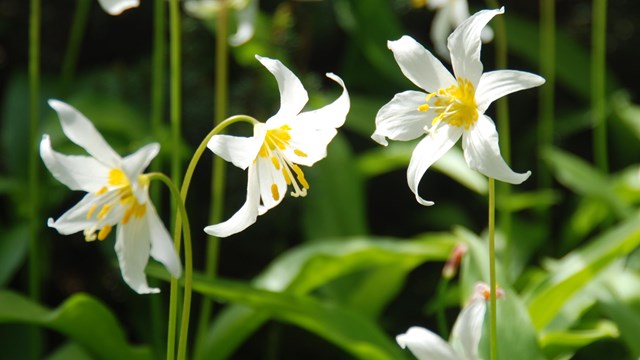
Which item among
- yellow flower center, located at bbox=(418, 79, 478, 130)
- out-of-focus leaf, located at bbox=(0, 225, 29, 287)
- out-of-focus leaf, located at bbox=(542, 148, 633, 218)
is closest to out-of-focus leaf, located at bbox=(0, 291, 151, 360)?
out-of-focus leaf, located at bbox=(0, 225, 29, 287)

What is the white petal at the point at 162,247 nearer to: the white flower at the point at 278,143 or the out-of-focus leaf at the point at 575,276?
the white flower at the point at 278,143

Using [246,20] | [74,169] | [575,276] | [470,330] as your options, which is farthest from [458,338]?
[246,20]

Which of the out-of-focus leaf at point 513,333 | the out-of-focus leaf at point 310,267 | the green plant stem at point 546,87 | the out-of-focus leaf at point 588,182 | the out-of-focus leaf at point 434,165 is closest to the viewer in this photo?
the out-of-focus leaf at point 513,333

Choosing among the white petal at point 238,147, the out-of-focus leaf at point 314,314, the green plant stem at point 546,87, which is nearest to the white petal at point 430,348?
the white petal at point 238,147

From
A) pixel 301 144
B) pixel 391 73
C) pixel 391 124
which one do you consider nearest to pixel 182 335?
pixel 301 144

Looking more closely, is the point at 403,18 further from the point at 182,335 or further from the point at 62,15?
the point at 182,335

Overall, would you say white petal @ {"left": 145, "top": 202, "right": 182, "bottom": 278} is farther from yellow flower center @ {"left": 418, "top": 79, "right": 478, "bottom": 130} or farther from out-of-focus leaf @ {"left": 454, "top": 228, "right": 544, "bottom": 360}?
out-of-focus leaf @ {"left": 454, "top": 228, "right": 544, "bottom": 360}
